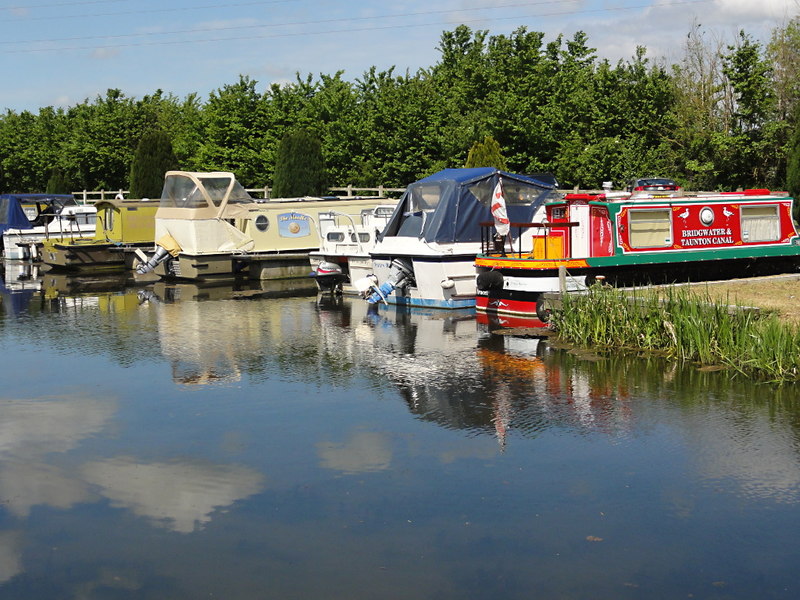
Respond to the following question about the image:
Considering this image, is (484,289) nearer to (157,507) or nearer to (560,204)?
(560,204)

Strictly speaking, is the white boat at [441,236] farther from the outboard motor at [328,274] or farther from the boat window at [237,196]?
the boat window at [237,196]

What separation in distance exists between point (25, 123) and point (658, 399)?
6691 cm

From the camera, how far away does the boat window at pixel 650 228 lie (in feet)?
64.1

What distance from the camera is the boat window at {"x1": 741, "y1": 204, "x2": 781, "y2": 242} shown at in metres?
20.9

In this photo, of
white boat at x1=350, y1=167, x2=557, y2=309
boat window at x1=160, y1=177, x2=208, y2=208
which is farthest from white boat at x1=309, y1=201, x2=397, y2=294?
boat window at x1=160, y1=177, x2=208, y2=208

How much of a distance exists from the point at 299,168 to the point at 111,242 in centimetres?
1061

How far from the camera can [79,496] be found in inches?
355

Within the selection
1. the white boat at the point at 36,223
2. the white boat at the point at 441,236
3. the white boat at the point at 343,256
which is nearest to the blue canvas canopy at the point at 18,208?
the white boat at the point at 36,223

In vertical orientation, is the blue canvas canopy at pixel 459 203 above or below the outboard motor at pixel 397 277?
above

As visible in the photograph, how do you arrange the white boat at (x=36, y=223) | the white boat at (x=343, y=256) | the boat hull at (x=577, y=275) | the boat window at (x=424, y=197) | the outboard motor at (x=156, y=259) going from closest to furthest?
the boat hull at (x=577, y=275) → the boat window at (x=424, y=197) → the white boat at (x=343, y=256) → the outboard motor at (x=156, y=259) → the white boat at (x=36, y=223)

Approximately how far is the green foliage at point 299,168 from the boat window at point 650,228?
2316 cm

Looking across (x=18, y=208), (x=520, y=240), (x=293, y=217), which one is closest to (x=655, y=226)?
(x=520, y=240)

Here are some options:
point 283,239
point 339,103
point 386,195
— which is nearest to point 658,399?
point 283,239

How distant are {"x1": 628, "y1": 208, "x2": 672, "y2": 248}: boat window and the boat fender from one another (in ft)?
8.46
